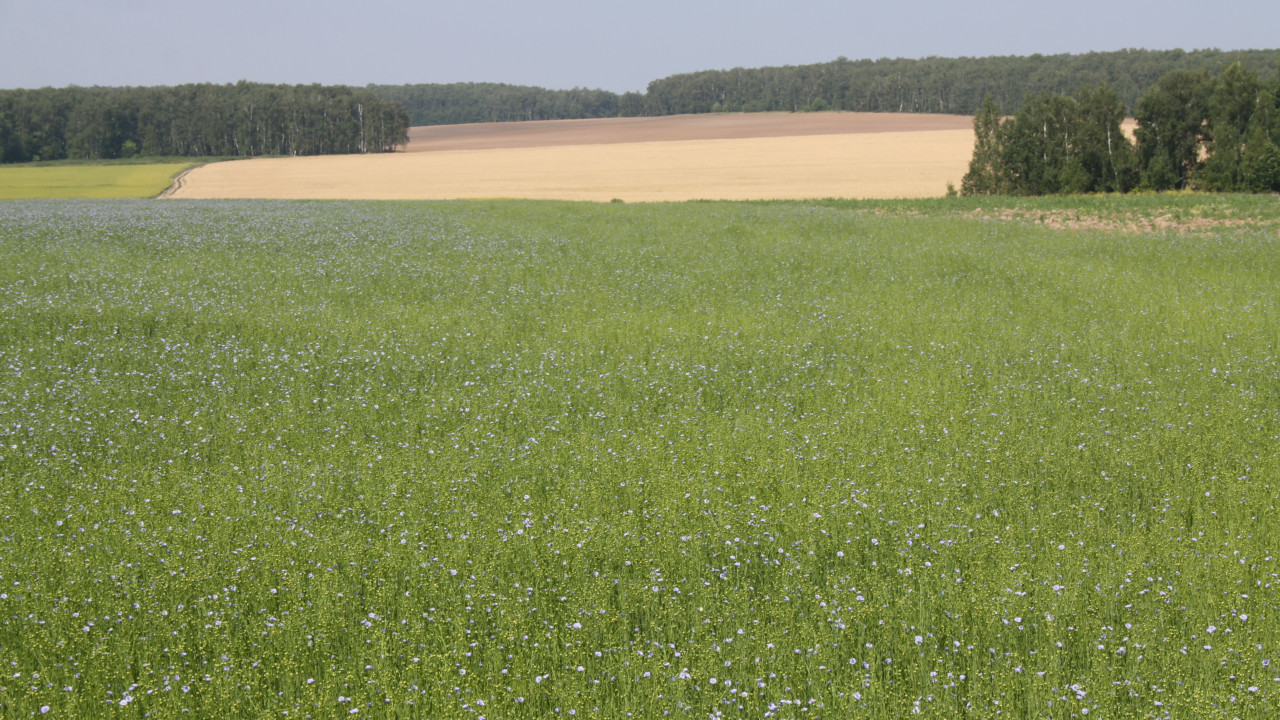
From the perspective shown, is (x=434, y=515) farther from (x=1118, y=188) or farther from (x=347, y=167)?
(x=347, y=167)

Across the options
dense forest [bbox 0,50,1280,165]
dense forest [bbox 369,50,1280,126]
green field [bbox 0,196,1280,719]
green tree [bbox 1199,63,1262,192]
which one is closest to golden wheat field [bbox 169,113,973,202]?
dense forest [bbox 0,50,1280,165]

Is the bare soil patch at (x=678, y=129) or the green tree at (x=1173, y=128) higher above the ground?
the bare soil patch at (x=678, y=129)

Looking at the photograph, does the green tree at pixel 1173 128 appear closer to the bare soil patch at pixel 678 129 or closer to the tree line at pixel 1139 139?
the tree line at pixel 1139 139

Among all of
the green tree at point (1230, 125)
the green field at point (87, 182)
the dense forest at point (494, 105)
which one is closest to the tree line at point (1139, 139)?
the green tree at point (1230, 125)

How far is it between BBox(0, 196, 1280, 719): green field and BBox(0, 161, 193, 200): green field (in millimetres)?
47471

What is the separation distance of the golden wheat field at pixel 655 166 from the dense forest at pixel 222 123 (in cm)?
692

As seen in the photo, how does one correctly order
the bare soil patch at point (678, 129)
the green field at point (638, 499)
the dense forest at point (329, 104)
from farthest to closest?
the dense forest at point (329, 104) < the bare soil patch at point (678, 129) < the green field at point (638, 499)

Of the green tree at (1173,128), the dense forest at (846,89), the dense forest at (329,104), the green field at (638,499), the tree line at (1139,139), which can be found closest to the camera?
the green field at (638,499)

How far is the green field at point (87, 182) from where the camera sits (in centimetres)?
5895

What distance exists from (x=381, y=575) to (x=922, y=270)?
1730 cm

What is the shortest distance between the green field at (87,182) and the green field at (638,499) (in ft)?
156

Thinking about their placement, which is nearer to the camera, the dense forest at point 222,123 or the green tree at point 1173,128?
the green tree at point 1173,128

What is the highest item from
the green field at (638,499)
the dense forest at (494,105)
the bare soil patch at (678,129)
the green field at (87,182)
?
the dense forest at (494,105)

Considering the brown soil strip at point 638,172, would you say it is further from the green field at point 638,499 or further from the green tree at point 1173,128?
the green field at point 638,499
